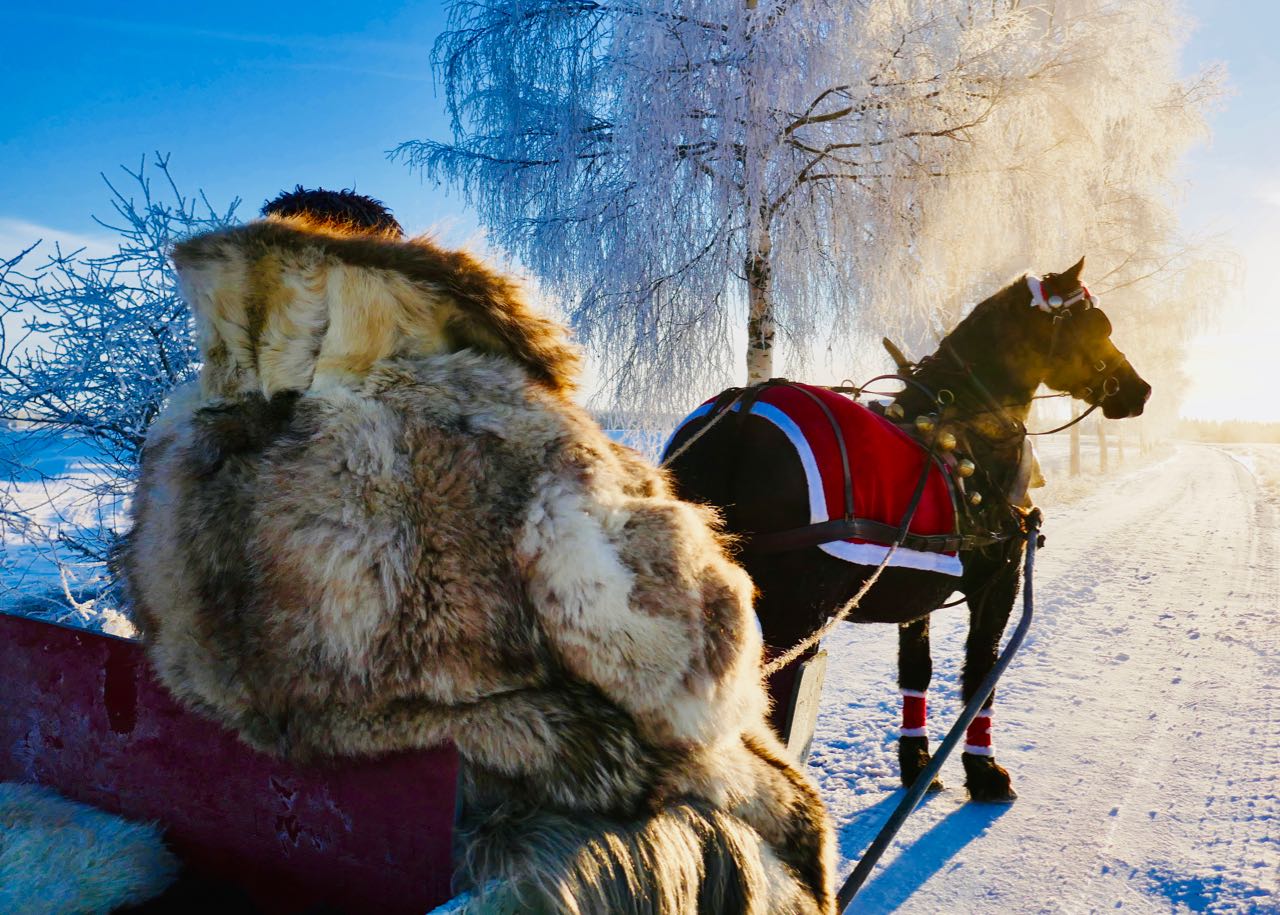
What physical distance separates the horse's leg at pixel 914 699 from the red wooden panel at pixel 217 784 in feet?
8.60

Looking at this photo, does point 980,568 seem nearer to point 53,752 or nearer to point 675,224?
point 53,752

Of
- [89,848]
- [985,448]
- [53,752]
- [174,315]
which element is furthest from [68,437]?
[985,448]

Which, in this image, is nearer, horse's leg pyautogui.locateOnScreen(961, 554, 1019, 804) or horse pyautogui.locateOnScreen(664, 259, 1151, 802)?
horse pyautogui.locateOnScreen(664, 259, 1151, 802)

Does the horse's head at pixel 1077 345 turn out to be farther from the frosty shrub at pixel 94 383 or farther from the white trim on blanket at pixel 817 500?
the frosty shrub at pixel 94 383

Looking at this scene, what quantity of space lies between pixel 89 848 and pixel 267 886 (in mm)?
292

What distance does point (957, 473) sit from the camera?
116 inches

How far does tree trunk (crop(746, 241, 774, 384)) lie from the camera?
21.7ft

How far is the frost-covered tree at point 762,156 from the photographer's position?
19.5ft

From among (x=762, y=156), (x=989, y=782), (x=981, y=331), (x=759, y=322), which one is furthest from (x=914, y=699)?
(x=762, y=156)

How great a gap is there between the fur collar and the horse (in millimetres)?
1448

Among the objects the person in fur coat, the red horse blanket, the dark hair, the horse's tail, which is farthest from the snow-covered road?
the dark hair

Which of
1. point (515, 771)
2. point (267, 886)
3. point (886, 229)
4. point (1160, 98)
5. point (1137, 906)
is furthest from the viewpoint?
point (1160, 98)

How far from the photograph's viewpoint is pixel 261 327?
1.23 metres

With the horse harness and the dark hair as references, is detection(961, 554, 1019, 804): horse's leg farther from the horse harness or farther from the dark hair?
the dark hair
